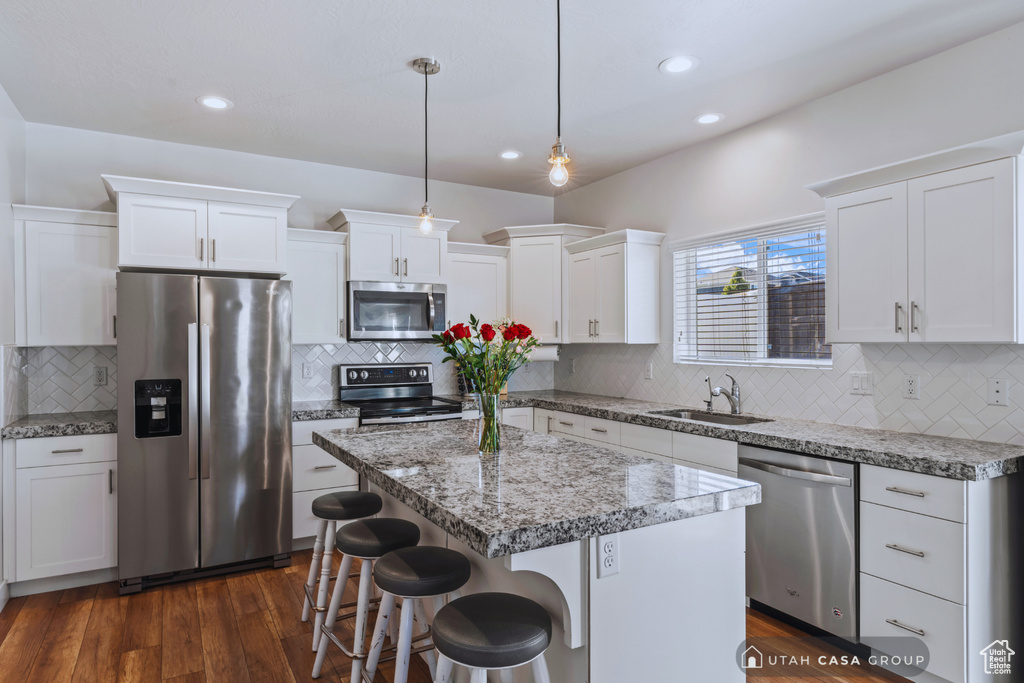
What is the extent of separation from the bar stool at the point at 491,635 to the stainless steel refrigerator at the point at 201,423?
94.5 inches

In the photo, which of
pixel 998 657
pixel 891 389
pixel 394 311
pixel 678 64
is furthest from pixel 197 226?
pixel 998 657

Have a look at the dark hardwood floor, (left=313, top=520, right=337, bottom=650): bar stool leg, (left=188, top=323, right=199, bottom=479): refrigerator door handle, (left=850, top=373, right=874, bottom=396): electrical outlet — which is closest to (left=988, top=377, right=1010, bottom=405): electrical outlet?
(left=850, top=373, right=874, bottom=396): electrical outlet

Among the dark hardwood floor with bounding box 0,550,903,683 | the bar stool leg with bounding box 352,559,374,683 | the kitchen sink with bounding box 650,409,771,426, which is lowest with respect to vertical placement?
the dark hardwood floor with bounding box 0,550,903,683

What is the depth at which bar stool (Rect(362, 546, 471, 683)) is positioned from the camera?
5.68ft

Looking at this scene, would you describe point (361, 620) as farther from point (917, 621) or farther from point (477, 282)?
point (477, 282)

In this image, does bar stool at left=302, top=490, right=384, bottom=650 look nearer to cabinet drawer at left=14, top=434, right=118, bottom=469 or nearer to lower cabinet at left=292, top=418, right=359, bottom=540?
lower cabinet at left=292, top=418, right=359, bottom=540

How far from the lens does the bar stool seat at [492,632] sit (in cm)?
136

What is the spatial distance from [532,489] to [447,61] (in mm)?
2090

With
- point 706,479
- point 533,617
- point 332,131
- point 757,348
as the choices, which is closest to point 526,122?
point 332,131

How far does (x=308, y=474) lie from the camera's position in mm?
3826

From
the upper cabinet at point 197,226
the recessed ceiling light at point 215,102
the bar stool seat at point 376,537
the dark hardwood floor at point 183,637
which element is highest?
the recessed ceiling light at point 215,102

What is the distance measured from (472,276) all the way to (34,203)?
2.84 m

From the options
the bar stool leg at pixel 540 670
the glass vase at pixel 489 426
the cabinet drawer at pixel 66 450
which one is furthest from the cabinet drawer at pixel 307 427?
the bar stool leg at pixel 540 670

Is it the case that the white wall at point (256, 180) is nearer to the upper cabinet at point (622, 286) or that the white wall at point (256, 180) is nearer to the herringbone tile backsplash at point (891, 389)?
the upper cabinet at point (622, 286)
